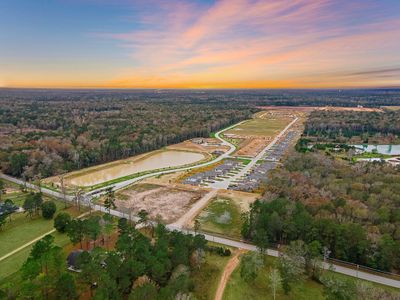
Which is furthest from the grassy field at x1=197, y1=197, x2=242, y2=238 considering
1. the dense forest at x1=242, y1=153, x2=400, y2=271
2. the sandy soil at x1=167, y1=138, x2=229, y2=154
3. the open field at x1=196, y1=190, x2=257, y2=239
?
the sandy soil at x1=167, y1=138, x2=229, y2=154

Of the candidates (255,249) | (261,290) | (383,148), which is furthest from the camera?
(383,148)

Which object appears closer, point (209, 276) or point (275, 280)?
point (275, 280)

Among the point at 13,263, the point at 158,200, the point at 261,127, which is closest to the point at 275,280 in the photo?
the point at 13,263

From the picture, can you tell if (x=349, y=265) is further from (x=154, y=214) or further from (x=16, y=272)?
(x=16, y=272)

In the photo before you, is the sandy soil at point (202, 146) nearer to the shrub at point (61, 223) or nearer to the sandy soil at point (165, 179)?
the sandy soil at point (165, 179)

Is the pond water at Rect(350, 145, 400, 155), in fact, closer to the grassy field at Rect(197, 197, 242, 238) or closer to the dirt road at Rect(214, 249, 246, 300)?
the grassy field at Rect(197, 197, 242, 238)

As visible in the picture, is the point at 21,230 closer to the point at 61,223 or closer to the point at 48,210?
the point at 48,210
